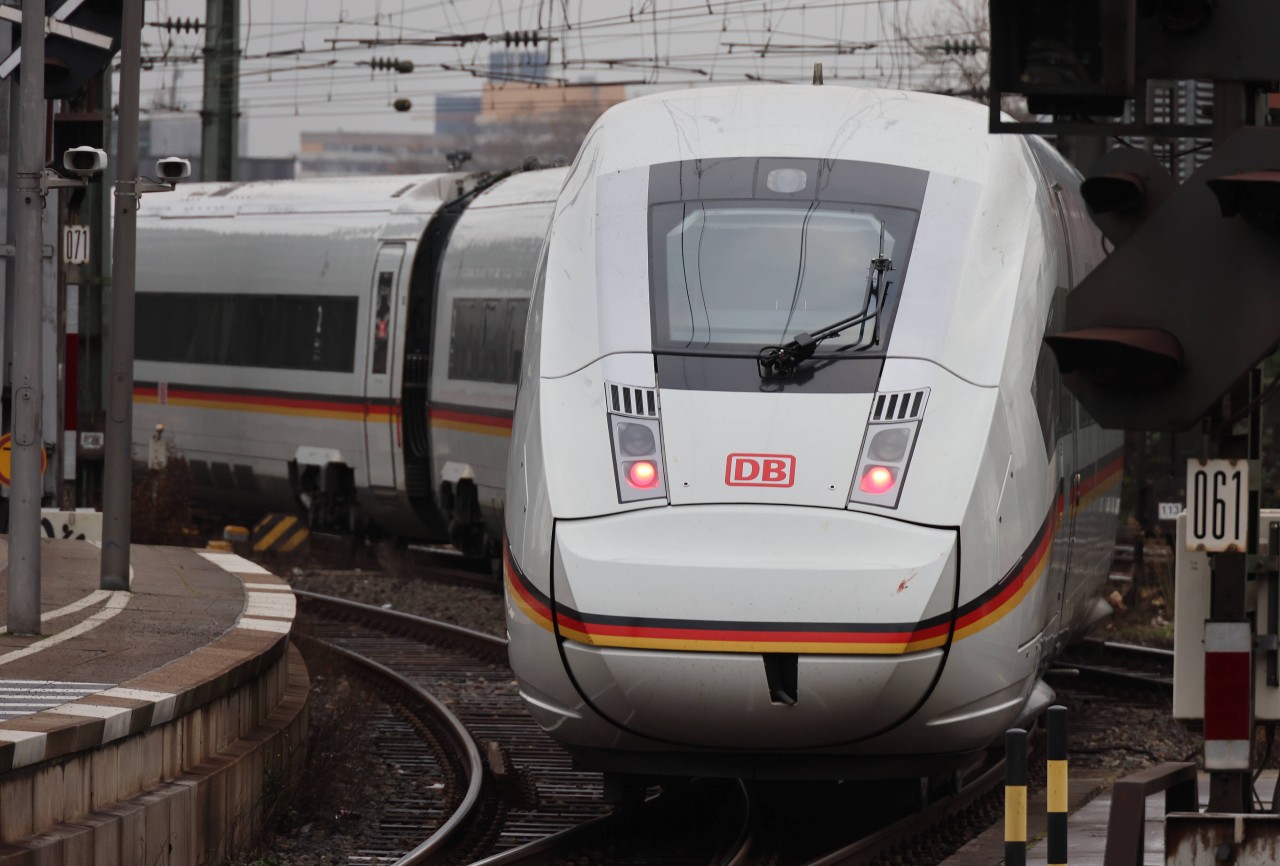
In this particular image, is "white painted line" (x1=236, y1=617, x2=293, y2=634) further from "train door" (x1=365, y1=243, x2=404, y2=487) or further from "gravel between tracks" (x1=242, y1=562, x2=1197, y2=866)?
"train door" (x1=365, y1=243, x2=404, y2=487)

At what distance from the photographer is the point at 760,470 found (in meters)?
7.26

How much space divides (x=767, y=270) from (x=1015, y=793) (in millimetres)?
2963

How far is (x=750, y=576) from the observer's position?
695cm

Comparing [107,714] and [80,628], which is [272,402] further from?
[107,714]

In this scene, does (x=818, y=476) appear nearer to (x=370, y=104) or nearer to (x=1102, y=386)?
(x=1102, y=386)

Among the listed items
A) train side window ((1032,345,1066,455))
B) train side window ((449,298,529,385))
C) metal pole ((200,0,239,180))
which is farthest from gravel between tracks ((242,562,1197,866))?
metal pole ((200,0,239,180))

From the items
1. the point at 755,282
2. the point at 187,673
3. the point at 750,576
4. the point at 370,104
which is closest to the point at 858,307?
the point at 755,282

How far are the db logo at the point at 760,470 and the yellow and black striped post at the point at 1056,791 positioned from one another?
183 centimetres

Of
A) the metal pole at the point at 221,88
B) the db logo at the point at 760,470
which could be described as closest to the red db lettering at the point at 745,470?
the db logo at the point at 760,470

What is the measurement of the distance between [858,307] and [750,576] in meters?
1.38

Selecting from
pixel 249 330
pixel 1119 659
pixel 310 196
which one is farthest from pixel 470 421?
pixel 1119 659

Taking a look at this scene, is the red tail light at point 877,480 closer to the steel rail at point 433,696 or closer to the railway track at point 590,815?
the railway track at point 590,815

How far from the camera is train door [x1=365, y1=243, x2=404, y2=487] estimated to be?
18.9 meters

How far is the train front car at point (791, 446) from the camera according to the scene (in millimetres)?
6980
